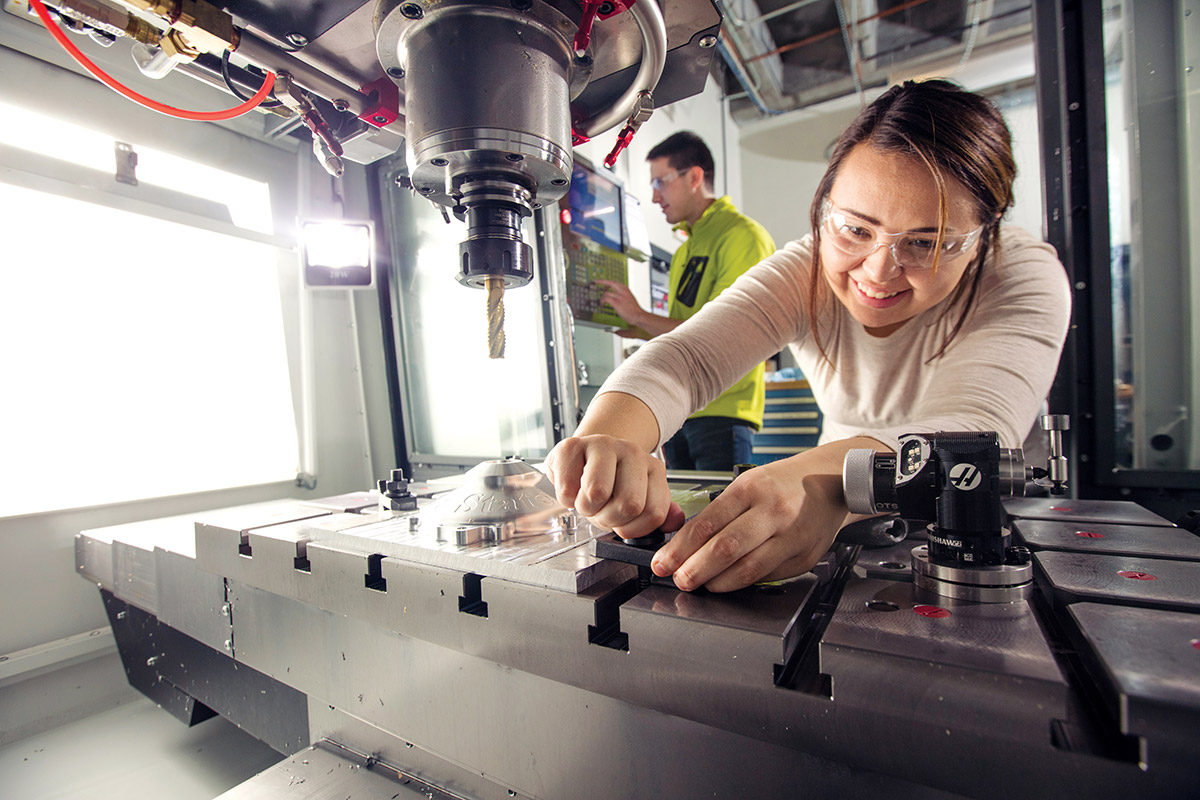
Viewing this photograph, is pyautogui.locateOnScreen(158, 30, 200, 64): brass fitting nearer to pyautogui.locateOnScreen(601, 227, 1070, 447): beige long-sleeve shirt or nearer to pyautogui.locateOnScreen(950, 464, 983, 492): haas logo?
pyautogui.locateOnScreen(601, 227, 1070, 447): beige long-sleeve shirt

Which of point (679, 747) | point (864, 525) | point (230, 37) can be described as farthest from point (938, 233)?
point (230, 37)

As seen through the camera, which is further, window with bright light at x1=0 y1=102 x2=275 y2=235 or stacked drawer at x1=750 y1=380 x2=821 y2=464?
stacked drawer at x1=750 y1=380 x2=821 y2=464

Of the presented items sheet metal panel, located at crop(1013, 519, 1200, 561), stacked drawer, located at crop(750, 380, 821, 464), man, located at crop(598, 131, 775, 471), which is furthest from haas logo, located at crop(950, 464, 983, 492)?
stacked drawer, located at crop(750, 380, 821, 464)

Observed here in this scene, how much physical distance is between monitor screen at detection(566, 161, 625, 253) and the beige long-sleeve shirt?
1.10 m

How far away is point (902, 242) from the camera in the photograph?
762 mm

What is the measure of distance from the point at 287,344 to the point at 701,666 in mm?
2084

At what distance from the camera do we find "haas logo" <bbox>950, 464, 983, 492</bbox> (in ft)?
1.47

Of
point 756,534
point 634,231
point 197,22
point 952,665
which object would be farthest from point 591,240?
point 952,665

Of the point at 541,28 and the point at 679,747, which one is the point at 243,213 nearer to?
the point at 541,28

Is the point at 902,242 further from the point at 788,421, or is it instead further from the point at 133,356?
the point at 788,421

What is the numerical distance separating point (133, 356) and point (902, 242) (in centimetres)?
200

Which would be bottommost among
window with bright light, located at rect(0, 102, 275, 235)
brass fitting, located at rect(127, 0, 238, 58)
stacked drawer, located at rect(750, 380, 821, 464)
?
stacked drawer, located at rect(750, 380, 821, 464)

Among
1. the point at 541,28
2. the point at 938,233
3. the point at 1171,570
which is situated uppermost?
the point at 541,28

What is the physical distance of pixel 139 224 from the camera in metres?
1.67
